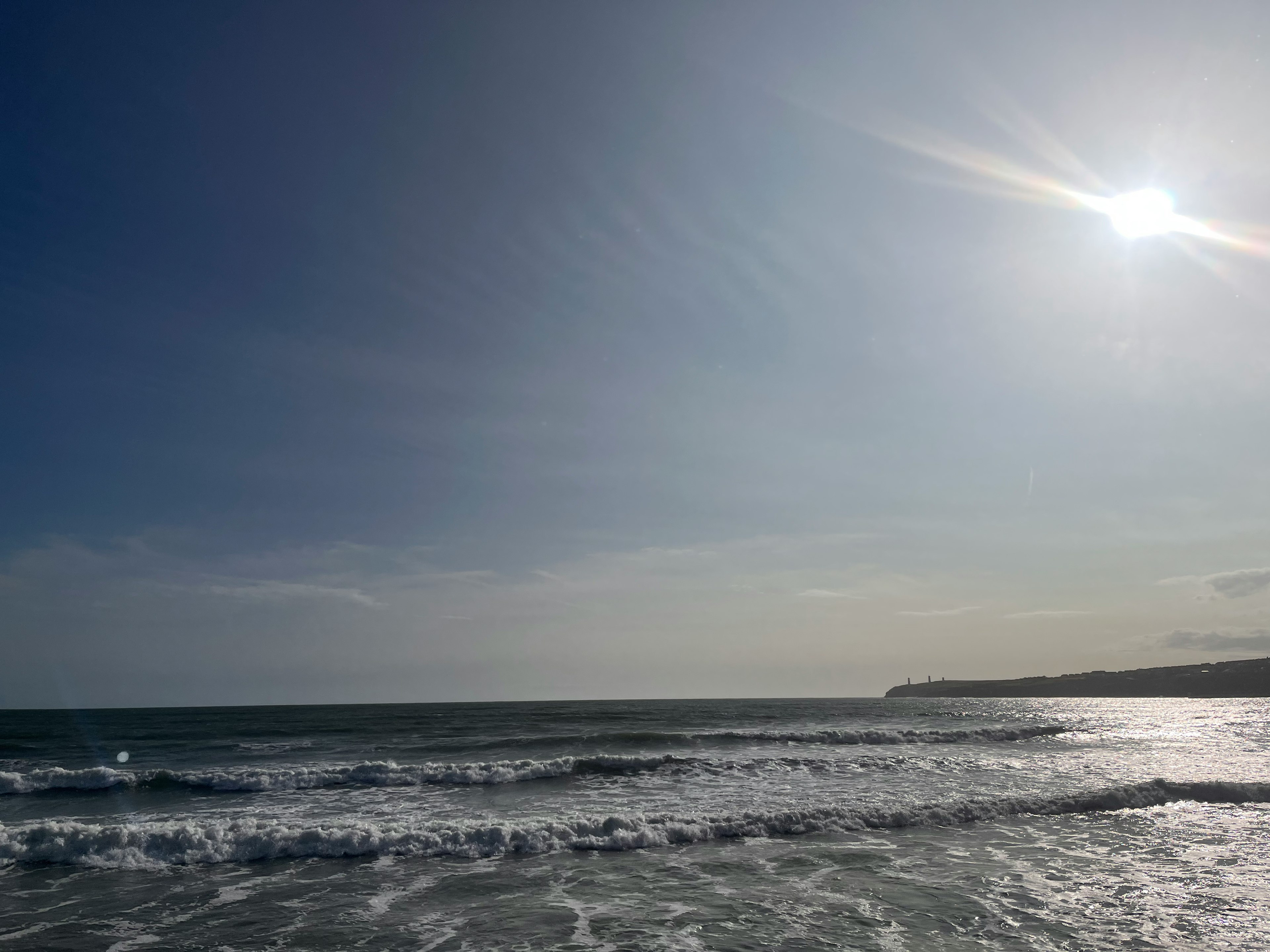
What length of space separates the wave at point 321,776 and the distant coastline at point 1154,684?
137911mm

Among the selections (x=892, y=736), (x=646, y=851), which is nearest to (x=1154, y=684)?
(x=892, y=736)

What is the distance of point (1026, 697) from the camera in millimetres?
133500

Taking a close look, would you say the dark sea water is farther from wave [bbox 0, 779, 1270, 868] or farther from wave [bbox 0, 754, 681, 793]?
wave [bbox 0, 754, 681, 793]

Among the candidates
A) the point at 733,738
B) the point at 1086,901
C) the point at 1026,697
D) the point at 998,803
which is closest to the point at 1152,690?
the point at 1026,697

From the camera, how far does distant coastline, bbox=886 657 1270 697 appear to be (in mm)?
115000

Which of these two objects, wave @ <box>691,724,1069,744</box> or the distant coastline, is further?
the distant coastline

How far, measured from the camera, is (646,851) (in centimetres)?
1527

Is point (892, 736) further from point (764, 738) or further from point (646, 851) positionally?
point (646, 851)

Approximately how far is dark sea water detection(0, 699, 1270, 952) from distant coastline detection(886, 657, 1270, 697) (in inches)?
4562

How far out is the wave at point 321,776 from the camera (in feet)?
82.4

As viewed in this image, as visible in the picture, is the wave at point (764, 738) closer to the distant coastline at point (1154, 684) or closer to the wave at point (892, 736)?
the wave at point (892, 736)

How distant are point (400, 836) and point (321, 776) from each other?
12427 millimetres

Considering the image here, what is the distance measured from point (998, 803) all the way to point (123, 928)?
20396 millimetres

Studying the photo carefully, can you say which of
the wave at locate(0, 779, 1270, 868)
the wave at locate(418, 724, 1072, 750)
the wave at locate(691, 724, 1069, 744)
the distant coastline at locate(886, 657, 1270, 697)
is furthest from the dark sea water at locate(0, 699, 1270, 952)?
the distant coastline at locate(886, 657, 1270, 697)
